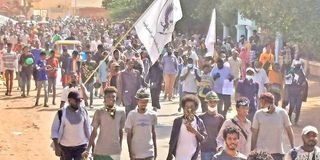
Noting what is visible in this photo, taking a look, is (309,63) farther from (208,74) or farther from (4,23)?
(4,23)

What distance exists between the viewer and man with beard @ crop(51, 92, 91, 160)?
9344 mm

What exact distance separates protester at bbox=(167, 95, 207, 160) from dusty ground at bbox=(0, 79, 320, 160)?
3774 millimetres

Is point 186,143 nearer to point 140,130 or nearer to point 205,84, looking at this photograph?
point 140,130

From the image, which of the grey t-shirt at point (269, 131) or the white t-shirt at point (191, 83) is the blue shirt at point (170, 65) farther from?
the grey t-shirt at point (269, 131)

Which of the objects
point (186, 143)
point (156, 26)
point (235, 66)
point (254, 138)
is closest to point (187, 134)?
point (186, 143)

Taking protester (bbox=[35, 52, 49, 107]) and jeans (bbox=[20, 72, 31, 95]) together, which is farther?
jeans (bbox=[20, 72, 31, 95])

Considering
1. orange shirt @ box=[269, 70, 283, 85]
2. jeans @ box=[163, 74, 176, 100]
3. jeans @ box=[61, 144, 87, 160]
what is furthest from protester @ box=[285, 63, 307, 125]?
jeans @ box=[61, 144, 87, 160]

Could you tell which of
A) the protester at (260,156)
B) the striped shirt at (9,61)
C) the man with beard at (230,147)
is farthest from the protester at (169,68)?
the protester at (260,156)

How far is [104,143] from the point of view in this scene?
909 cm

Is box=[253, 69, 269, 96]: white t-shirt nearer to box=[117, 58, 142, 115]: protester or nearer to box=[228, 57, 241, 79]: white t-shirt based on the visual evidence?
box=[117, 58, 142, 115]: protester

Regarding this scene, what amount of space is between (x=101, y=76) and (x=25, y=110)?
219 cm

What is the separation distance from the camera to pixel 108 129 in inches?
357

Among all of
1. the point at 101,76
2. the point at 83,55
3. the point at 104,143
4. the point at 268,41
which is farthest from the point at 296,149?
the point at 268,41

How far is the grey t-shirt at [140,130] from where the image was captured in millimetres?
9086
